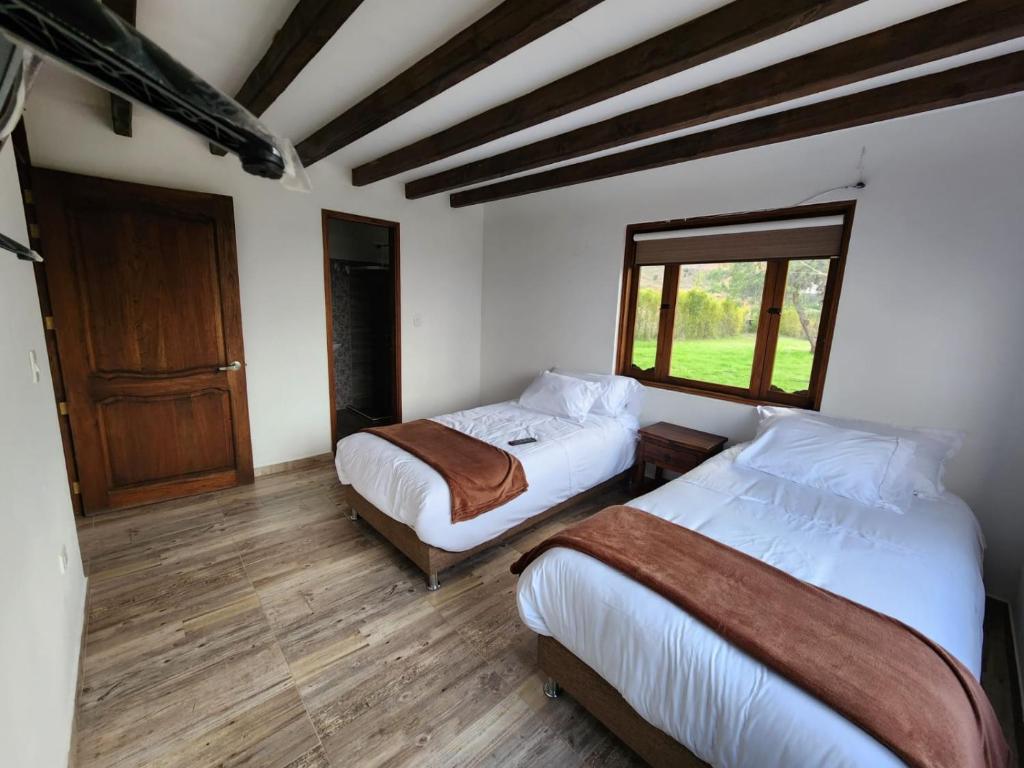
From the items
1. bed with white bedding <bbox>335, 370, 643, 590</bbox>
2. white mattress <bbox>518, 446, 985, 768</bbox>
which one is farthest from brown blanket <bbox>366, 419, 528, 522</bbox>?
white mattress <bbox>518, 446, 985, 768</bbox>

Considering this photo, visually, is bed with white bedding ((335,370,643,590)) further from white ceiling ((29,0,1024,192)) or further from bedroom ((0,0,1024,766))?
white ceiling ((29,0,1024,192))

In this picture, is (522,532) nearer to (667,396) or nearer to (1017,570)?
(667,396)

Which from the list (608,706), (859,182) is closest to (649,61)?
(859,182)

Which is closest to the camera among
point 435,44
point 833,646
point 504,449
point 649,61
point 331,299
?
point 833,646

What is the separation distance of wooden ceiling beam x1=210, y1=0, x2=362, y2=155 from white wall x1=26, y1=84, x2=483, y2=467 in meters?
0.45

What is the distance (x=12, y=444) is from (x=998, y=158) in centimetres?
392

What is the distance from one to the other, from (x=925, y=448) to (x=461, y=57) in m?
2.73

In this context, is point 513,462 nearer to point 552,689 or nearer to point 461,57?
point 552,689

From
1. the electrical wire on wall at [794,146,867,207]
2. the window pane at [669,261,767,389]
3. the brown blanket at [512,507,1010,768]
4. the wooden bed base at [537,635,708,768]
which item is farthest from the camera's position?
the window pane at [669,261,767,389]

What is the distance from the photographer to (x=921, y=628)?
122 centimetres

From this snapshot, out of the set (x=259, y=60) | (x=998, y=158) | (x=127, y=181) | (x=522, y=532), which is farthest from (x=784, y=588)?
(x=127, y=181)

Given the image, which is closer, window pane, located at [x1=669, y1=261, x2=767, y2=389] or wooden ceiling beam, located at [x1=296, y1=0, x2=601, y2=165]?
wooden ceiling beam, located at [x1=296, y1=0, x2=601, y2=165]

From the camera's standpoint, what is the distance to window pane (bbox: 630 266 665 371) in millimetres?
3311

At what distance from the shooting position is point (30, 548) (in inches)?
49.6
